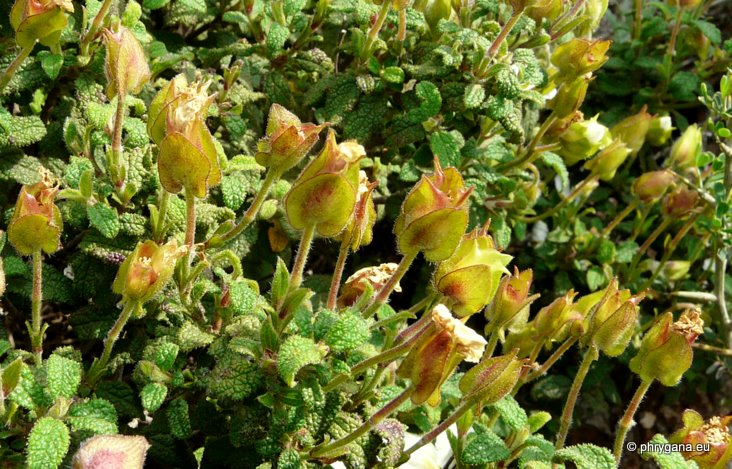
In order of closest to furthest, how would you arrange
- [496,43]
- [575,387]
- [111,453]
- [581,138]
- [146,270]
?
[111,453], [146,270], [575,387], [496,43], [581,138]

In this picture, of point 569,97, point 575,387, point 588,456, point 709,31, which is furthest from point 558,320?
point 709,31

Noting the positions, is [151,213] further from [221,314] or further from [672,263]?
[672,263]

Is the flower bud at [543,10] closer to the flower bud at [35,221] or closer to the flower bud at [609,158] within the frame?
the flower bud at [609,158]

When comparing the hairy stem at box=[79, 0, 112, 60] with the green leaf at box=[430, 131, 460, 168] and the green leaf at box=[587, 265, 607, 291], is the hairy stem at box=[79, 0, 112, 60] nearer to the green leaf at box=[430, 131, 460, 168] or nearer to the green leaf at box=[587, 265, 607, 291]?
the green leaf at box=[430, 131, 460, 168]

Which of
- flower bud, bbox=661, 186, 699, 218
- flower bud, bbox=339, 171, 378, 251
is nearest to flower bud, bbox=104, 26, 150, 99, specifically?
flower bud, bbox=339, 171, 378, 251

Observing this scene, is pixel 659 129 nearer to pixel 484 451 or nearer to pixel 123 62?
pixel 484 451

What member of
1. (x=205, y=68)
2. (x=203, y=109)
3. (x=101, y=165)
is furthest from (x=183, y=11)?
(x=203, y=109)

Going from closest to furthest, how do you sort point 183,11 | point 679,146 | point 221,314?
point 221,314 → point 183,11 → point 679,146
